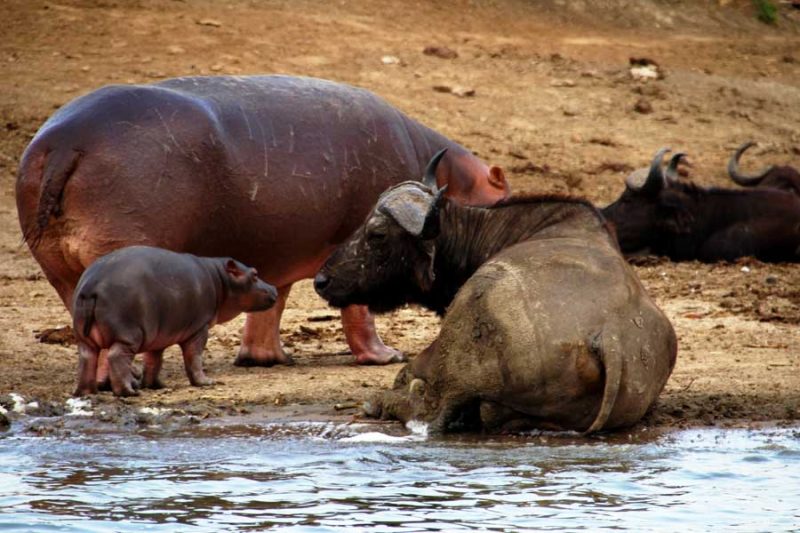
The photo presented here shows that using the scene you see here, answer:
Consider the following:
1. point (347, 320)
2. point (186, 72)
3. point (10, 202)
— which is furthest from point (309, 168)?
point (186, 72)

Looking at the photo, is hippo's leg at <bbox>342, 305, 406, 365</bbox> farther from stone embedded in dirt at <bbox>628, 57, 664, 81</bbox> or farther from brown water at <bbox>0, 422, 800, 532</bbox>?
stone embedded in dirt at <bbox>628, 57, 664, 81</bbox>

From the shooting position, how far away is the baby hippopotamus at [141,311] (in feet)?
28.8

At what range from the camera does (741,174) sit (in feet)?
52.7

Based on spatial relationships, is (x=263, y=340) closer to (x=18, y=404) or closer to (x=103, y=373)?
(x=103, y=373)

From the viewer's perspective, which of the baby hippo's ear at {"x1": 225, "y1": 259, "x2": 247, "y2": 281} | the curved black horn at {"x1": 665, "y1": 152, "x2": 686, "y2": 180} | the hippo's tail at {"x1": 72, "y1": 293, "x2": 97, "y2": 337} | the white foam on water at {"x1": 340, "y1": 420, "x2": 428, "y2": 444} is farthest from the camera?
the curved black horn at {"x1": 665, "y1": 152, "x2": 686, "y2": 180}

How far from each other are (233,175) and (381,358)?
1588 mm

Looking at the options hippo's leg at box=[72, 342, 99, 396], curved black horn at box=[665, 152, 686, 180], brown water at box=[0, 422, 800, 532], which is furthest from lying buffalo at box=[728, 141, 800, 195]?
hippo's leg at box=[72, 342, 99, 396]

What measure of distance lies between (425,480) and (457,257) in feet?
5.61

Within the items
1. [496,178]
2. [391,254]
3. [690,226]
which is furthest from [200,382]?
[690,226]

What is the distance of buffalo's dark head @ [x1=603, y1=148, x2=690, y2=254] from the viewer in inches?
579

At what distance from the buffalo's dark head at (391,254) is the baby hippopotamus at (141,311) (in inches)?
28.6

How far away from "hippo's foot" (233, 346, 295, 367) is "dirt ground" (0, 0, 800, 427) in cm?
20

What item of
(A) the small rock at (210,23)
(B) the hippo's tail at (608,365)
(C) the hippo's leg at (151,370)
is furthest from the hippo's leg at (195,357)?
(A) the small rock at (210,23)

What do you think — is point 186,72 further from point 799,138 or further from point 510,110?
point 799,138
